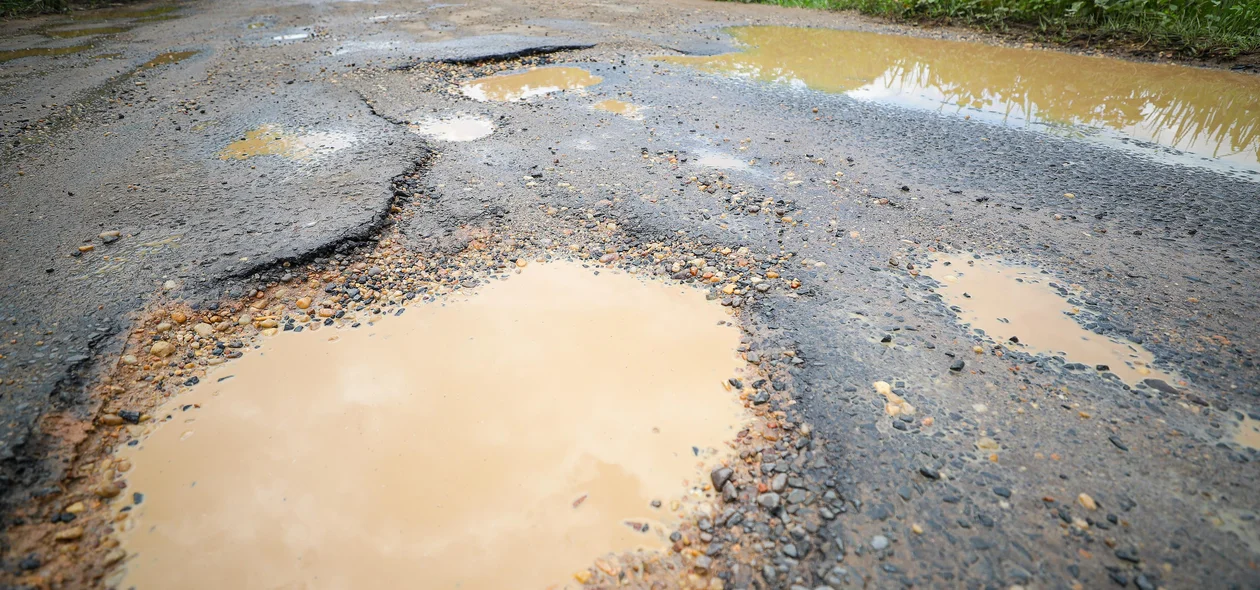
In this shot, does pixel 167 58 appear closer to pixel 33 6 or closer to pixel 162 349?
pixel 33 6

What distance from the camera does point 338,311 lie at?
8.98 ft

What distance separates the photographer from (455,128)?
4.69 m

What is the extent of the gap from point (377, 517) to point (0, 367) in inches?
66.7

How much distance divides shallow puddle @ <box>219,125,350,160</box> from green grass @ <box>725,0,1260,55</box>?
8802 millimetres

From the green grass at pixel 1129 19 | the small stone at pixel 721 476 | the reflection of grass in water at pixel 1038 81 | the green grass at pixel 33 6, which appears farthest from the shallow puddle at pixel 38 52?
the green grass at pixel 1129 19

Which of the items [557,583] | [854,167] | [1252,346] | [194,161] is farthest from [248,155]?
[1252,346]

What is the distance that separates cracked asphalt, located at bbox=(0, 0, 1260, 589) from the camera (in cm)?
174

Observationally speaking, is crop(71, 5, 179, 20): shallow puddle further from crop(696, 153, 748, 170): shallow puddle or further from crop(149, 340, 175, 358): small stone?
crop(696, 153, 748, 170): shallow puddle

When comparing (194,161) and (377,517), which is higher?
(194,161)

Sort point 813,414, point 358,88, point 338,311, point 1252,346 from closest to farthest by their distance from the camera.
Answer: point 813,414 → point 1252,346 → point 338,311 → point 358,88

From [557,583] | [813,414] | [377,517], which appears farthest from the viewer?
[813,414]

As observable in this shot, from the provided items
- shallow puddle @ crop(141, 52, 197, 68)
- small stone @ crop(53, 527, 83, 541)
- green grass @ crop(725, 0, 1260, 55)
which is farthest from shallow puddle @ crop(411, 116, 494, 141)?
green grass @ crop(725, 0, 1260, 55)

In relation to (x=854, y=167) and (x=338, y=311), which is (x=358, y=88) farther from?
(x=854, y=167)

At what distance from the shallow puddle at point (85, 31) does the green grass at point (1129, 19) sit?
481 inches
